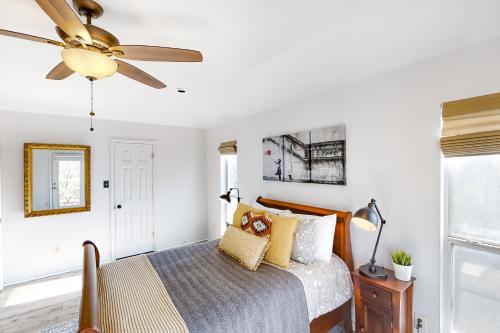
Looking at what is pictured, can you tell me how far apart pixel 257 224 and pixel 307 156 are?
95 cm

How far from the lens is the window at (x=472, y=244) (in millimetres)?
1530

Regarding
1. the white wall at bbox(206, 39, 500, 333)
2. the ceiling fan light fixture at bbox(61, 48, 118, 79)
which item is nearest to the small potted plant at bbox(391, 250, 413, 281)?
the white wall at bbox(206, 39, 500, 333)

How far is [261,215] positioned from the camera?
2.35 metres

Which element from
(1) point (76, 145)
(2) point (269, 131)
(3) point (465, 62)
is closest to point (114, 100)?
(1) point (76, 145)

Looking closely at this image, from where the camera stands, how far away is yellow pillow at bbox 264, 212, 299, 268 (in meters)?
1.99

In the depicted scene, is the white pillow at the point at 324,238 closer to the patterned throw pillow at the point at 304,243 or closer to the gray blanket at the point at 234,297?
the patterned throw pillow at the point at 304,243

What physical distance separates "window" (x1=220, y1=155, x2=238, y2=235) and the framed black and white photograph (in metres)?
1.04

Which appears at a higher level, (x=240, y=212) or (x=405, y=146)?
(x=405, y=146)

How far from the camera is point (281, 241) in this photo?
6.77 ft

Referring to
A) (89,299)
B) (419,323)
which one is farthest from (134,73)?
(419,323)

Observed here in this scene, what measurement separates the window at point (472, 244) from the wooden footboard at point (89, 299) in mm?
2222

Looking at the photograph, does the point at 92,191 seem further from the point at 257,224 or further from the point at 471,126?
the point at 471,126

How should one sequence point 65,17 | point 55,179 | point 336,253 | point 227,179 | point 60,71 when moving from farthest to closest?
point 227,179
point 55,179
point 336,253
point 60,71
point 65,17

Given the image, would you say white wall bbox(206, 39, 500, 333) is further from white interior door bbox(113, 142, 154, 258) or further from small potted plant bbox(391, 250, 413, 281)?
white interior door bbox(113, 142, 154, 258)
